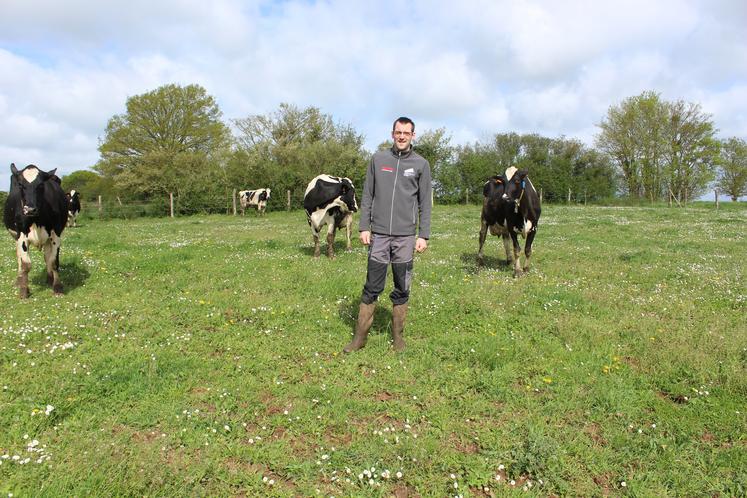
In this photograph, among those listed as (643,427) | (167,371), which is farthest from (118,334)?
(643,427)

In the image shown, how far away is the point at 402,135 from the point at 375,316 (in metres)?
3.06

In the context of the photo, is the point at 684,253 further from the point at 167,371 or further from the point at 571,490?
the point at 167,371

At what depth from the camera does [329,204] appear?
42.7 ft

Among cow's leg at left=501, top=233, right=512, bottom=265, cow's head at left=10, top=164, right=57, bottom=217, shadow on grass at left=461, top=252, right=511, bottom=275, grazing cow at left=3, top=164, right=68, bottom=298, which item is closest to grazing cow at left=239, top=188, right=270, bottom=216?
shadow on grass at left=461, top=252, right=511, bottom=275

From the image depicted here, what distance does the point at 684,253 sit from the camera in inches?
528

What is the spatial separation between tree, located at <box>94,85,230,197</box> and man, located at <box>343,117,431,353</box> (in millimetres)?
37405

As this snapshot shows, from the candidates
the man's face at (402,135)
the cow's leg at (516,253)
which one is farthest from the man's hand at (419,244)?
the cow's leg at (516,253)

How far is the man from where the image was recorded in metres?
5.71

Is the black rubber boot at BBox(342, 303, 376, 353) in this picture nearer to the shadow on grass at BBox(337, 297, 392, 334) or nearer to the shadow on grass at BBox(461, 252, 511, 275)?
the shadow on grass at BBox(337, 297, 392, 334)

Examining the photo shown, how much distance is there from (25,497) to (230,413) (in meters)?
1.70

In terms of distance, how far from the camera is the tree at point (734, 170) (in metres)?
52.0

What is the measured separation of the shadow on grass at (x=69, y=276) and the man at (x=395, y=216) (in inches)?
259

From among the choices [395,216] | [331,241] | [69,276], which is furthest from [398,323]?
[69,276]

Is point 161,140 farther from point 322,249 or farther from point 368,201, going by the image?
point 368,201
